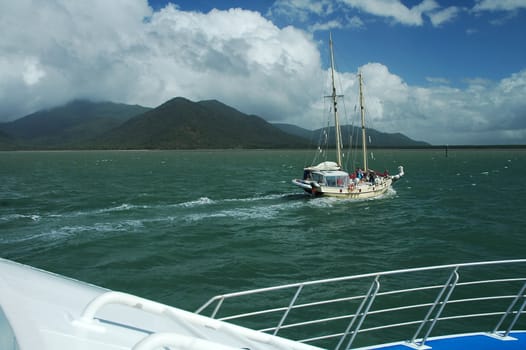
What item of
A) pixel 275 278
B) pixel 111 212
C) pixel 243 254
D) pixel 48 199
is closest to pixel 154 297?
pixel 275 278

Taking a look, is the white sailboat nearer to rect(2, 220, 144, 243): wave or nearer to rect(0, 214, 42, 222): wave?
rect(2, 220, 144, 243): wave

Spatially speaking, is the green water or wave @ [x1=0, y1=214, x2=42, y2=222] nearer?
the green water

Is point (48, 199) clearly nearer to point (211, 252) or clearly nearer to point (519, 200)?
point (211, 252)

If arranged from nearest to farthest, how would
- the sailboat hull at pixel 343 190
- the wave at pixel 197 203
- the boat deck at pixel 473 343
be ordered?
the boat deck at pixel 473 343 → the wave at pixel 197 203 → the sailboat hull at pixel 343 190

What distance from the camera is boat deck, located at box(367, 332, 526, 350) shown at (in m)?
6.15

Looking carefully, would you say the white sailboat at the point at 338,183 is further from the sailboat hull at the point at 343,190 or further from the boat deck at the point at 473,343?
the boat deck at the point at 473,343

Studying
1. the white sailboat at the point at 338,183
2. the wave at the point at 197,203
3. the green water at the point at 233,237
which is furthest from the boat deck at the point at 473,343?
the white sailboat at the point at 338,183

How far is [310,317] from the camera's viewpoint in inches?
523

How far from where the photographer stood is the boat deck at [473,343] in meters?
6.15

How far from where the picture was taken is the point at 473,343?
6238 millimetres

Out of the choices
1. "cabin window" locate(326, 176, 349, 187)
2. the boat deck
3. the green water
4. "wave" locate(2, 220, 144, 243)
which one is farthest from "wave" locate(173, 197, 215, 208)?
the boat deck

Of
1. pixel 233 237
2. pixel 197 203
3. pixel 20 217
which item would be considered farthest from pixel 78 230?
pixel 197 203

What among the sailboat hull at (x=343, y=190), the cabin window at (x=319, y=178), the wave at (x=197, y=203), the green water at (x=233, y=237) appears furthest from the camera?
the cabin window at (x=319, y=178)

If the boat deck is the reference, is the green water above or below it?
below
